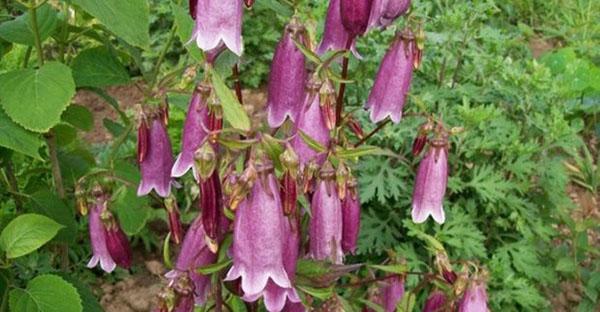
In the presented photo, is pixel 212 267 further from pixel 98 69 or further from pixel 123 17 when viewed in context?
pixel 98 69

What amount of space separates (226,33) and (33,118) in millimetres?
699

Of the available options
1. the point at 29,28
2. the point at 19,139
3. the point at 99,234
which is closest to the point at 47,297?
the point at 99,234

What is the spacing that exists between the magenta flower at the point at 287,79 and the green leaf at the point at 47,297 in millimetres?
772

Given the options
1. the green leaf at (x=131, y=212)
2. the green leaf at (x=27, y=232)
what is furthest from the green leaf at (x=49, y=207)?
the green leaf at (x=27, y=232)

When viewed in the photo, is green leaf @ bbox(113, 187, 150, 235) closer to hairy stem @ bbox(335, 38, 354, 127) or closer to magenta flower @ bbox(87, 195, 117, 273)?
magenta flower @ bbox(87, 195, 117, 273)

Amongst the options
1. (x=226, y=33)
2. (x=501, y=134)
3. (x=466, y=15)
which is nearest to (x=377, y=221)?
(x=501, y=134)

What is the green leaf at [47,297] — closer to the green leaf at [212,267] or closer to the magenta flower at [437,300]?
the green leaf at [212,267]

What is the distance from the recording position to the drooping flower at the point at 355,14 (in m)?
1.60

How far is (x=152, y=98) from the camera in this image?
6.38ft

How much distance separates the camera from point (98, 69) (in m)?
2.37

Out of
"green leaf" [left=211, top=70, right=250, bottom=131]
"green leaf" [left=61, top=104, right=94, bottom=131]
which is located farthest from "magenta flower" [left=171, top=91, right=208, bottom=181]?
"green leaf" [left=61, top=104, right=94, bottom=131]

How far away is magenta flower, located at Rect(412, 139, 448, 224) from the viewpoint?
1.97 m

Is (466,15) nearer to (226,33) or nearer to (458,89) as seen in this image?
(458,89)

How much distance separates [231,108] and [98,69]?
0.99 metres
